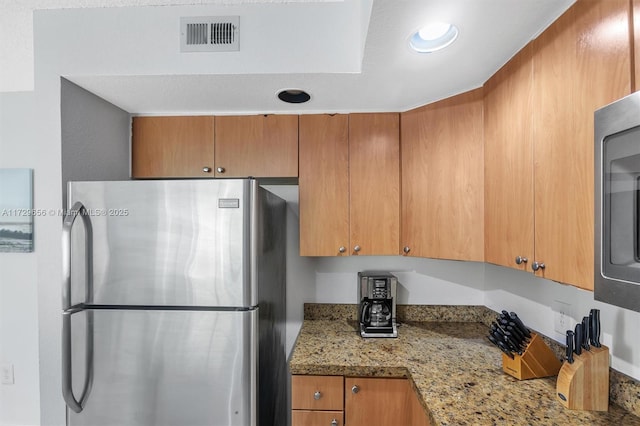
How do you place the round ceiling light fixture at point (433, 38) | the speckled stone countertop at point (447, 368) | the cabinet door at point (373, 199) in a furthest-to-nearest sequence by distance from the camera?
the cabinet door at point (373, 199) < the round ceiling light fixture at point (433, 38) < the speckled stone countertop at point (447, 368)

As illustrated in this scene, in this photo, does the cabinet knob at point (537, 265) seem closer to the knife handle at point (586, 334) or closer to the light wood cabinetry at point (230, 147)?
the knife handle at point (586, 334)

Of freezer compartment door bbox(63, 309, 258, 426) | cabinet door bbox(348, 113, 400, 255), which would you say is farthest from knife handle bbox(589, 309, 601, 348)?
freezer compartment door bbox(63, 309, 258, 426)

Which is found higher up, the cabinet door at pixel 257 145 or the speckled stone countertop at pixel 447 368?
the cabinet door at pixel 257 145

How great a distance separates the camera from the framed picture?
5.62 ft

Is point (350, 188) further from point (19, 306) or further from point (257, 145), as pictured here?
point (19, 306)

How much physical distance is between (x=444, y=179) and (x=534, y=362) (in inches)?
34.8

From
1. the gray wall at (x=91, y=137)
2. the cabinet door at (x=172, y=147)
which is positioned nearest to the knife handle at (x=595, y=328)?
the cabinet door at (x=172, y=147)

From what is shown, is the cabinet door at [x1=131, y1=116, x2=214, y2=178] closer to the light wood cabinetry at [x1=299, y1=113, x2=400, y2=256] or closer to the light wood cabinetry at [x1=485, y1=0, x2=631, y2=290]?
the light wood cabinetry at [x1=299, y1=113, x2=400, y2=256]

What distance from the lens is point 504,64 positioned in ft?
4.43

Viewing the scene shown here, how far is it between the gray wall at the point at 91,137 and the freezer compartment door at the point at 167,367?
647 mm

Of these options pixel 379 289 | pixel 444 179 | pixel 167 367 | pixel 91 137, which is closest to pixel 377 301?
pixel 379 289

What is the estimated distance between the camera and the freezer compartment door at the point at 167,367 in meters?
1.32

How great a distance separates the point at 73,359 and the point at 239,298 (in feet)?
2.47

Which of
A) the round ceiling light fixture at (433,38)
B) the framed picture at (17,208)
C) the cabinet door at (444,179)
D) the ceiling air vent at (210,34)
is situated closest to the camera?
the round ceiling light fixture at (433,38)
